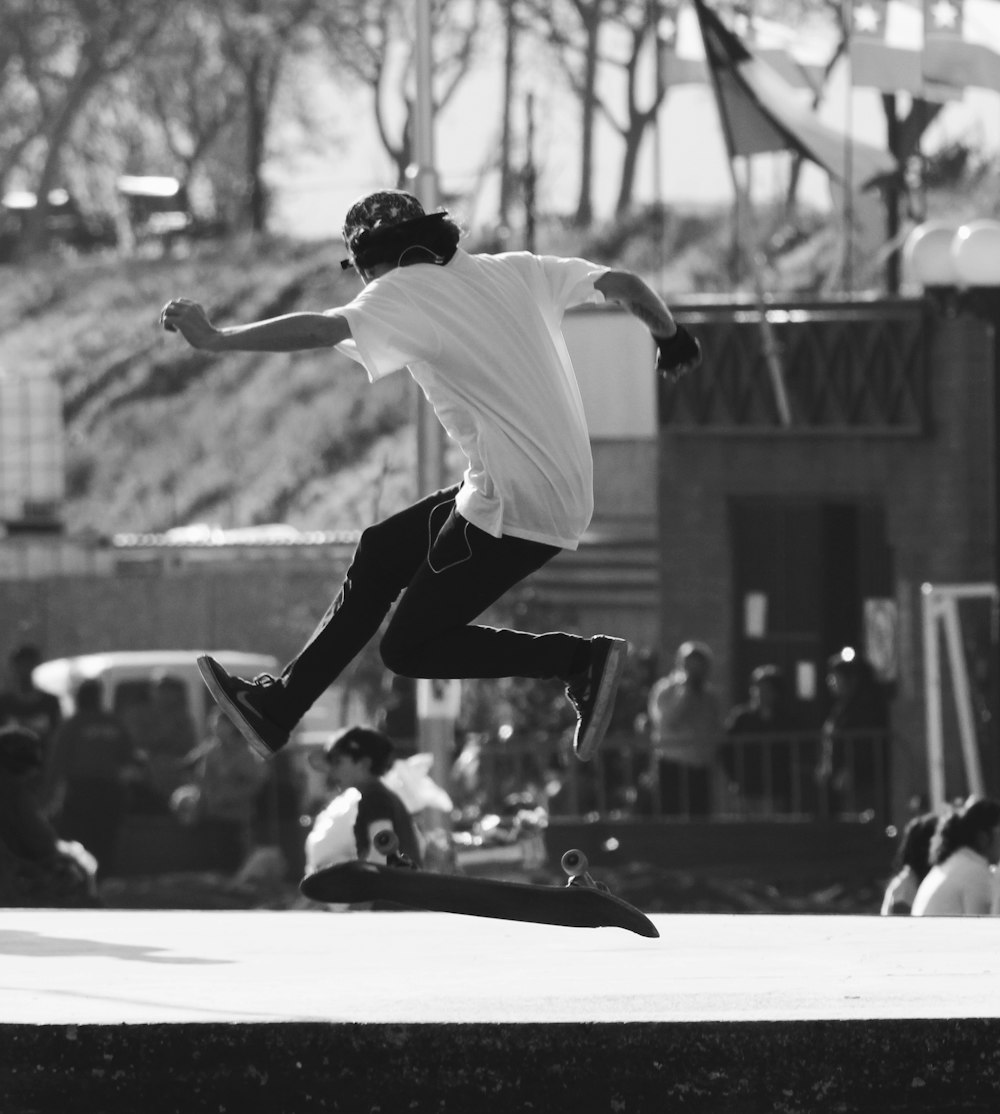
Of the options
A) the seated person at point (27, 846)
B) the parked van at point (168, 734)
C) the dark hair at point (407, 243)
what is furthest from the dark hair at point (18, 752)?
the dark hair at point (407, 243)

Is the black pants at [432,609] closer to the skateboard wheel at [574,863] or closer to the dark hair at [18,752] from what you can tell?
the skateboard wheel at [574,863]

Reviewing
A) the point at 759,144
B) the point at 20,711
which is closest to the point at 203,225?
the point at 759,144

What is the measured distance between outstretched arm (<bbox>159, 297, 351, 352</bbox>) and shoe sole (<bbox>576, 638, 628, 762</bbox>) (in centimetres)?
123

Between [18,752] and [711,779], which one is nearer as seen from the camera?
[18,752]

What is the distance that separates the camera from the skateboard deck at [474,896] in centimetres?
636

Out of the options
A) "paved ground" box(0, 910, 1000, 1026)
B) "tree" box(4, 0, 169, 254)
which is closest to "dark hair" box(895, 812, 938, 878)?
"paved ground" box(0, 910, 1000, 1026)

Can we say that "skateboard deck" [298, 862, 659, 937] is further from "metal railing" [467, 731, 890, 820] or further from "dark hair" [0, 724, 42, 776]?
"metal railing" [467, 731, 890, 820]

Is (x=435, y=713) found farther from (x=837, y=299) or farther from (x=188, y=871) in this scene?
(x=837, y=299)

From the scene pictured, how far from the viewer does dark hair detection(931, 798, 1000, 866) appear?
8.88m

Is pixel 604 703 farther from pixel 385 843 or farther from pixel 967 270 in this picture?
pixel 967 270

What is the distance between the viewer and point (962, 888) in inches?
347

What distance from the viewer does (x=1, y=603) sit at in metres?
24.3

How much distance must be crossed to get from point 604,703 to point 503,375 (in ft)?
2.92

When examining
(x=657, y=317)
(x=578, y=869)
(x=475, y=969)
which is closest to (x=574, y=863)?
(x=578, y=869)
